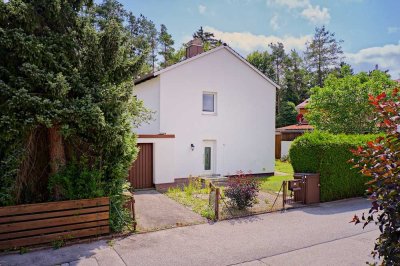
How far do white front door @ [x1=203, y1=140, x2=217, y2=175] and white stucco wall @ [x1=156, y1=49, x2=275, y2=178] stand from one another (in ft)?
0.84

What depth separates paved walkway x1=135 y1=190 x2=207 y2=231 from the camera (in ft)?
27.7

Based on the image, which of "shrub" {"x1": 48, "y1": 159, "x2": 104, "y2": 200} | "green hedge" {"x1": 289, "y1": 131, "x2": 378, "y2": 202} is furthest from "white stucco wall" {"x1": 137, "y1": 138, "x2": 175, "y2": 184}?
"shrub" {"x1": 48, "y1": 159, "x2": 104, "y2": 200}

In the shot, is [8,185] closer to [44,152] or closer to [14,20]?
[44,152]

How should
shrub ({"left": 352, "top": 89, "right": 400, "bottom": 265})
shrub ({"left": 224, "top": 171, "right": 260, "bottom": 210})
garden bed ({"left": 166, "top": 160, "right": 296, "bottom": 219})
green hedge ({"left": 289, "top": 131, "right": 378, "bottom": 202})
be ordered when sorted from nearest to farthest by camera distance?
shrub ({"left": 352, "top": 89, "right": 400, "bottom": 265}) < garden bed ({"left": 166, "top": 160, "right": 296, "bottom": 219}) < shrub ({"left": 224, "top": 171, "right": 260, "bottom": 210}) < green hedge ({"left": 289, "top": 131, "right": 378, "bottom": 202})

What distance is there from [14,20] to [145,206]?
22.4ft

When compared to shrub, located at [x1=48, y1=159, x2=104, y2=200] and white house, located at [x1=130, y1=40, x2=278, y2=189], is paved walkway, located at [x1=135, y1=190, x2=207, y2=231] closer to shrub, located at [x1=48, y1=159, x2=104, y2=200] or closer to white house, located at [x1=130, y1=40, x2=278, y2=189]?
shrub, located at [x1=48, y1=159, x2=104, y2=200]

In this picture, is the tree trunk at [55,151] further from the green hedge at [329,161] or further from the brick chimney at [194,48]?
the brick chimney at [194,48]

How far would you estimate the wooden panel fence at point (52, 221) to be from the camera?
6504 mm

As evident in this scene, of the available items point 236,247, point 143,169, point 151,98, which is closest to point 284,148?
point 151,98

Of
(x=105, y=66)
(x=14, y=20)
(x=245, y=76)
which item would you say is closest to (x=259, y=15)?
(x=245, y=76)

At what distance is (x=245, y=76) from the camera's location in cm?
1738

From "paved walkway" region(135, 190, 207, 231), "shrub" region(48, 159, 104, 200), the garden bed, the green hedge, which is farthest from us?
the green hedge

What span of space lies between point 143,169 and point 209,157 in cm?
436

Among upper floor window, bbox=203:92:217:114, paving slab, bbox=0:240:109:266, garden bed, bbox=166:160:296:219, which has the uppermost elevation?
upper floor window, bbox=203:92:217:114
